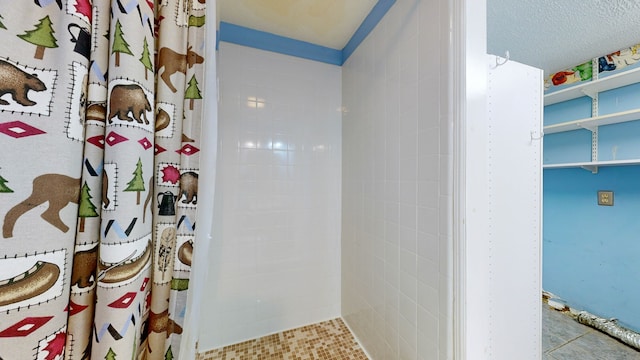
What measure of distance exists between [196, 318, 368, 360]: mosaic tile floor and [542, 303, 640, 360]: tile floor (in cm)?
125

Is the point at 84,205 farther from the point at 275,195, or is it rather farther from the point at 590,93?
the point at 590,93

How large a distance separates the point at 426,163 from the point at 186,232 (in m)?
0.86

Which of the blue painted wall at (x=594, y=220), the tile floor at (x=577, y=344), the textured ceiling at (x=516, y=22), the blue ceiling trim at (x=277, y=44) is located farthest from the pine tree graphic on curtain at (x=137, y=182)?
the blue painted wall at (x=594, y=220)

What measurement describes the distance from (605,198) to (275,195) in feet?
8.42

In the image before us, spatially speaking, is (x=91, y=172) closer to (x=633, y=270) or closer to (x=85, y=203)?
(x=85, y=203)

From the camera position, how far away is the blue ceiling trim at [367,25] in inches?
43.6

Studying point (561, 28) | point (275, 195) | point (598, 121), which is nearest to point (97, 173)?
point (275, 195)

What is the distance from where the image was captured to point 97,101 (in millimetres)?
402

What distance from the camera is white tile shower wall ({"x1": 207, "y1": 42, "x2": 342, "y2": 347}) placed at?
1.34m

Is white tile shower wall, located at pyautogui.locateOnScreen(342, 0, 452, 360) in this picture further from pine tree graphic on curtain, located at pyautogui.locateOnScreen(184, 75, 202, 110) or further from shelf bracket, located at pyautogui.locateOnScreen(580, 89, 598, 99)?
shelf bracket, located at pyautogui.locateOnScreen(580, 89, 598, 99)

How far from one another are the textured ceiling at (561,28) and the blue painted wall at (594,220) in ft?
1.30

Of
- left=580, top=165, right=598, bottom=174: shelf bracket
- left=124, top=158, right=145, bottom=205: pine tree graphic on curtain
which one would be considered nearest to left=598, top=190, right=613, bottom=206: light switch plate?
left=580, top=165, right=598, bottom=174: shelf bracket

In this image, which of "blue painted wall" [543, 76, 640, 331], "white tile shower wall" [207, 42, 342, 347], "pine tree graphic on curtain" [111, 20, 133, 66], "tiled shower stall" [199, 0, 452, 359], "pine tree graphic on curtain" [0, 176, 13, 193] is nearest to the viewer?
"pine tree graphic on curtain" [0, 176, 13, 193]

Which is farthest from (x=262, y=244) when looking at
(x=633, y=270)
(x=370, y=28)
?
(x=633, y=270)
